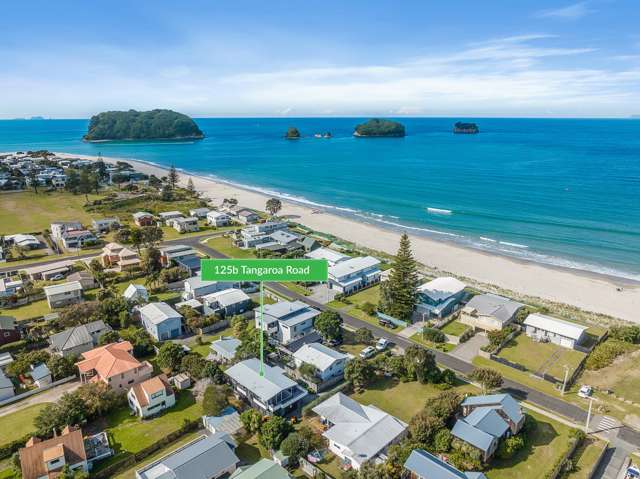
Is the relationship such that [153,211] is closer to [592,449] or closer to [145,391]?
[145,391]

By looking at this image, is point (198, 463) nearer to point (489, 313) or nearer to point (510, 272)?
point (489, 313)

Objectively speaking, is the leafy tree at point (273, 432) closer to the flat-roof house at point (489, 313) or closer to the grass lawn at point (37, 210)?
the flat-roof house at point (489, 313)

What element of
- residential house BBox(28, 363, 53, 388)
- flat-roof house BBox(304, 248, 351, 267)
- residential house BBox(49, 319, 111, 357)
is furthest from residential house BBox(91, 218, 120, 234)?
residential house BBox(28, 363, 53, 388)

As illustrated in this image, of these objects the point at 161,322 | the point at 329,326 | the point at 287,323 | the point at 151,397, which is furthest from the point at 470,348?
the point at 161,322

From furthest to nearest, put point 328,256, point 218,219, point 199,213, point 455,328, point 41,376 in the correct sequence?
point 199,213
point 218,219
point 328,256
point 455,328
point 41,376

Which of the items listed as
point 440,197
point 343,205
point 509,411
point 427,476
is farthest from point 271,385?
point 440,197

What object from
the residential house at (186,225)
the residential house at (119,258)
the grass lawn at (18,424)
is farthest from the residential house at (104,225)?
the grass lawn at (18,424)
